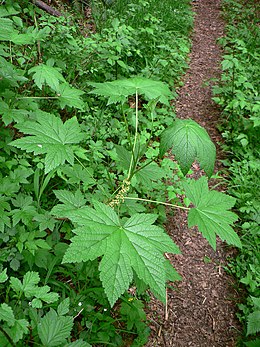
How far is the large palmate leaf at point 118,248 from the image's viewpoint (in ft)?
4.51

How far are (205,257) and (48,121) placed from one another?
7.26 feet

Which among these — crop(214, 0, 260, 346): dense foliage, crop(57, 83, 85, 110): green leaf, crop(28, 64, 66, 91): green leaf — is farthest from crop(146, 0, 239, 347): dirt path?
crop(28, 64, 66, 91): green leaf

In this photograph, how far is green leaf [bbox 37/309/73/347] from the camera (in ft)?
5.99

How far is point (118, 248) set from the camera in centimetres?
145

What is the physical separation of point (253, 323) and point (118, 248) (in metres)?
1.84

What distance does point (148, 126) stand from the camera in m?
4.25

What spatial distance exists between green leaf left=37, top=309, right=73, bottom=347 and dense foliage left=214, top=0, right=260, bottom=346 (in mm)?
1555

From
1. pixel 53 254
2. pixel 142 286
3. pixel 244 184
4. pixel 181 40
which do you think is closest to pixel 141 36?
pixel 181 40

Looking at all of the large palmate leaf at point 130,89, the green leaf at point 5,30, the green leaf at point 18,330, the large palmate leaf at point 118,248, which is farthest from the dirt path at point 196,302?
the green leaf at point 5,30

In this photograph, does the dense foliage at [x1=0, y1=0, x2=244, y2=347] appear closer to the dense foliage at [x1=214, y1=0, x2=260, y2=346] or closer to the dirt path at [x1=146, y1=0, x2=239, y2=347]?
the dirt path at [x1=146, y1=0, x2=239, y2=347]

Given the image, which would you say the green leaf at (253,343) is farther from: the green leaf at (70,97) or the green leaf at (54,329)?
the green leaf at (70,97)

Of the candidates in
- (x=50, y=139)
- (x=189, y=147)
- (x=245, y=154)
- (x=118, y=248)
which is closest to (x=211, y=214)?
(x=189, y=147)

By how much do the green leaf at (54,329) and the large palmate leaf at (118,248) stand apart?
0.73 m

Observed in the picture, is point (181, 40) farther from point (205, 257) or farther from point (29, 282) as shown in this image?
point (29, 282)
